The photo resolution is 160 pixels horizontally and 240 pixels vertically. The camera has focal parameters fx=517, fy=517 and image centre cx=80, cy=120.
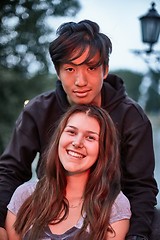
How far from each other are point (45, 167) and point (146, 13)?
227 inches

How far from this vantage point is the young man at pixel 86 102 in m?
2.38

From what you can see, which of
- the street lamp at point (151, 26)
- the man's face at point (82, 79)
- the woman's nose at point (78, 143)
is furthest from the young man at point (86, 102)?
the street lamp at point (151, 26)

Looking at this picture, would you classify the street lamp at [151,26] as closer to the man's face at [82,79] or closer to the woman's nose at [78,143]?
the man's face at [82,79]

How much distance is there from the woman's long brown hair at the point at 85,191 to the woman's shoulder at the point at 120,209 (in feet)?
0.07

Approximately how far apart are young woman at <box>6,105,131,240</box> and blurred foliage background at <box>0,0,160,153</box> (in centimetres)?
489

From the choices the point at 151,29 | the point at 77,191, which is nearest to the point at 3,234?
the point at 77,191

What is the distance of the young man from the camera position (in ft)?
7.80

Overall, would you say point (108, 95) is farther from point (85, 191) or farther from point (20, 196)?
point (20, 196)

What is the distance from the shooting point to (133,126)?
2496 mm

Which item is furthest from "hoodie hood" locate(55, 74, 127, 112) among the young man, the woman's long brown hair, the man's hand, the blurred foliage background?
the blurred foliage background

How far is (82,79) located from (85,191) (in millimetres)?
510

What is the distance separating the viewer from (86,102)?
242 cm

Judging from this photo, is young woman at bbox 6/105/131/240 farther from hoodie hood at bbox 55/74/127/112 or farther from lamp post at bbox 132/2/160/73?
lamp post at bbox 132/2/160/73

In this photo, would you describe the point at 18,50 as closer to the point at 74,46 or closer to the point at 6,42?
the point at 6,42
